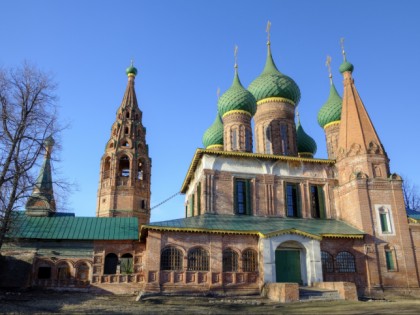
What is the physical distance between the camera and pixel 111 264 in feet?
65.1

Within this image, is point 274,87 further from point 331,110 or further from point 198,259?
point 198,259

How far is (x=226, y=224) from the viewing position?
1861cm

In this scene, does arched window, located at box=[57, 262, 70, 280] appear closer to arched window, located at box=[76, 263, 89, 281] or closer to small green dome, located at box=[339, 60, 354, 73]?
arched window, located at box=[76, 263, 89, 281]

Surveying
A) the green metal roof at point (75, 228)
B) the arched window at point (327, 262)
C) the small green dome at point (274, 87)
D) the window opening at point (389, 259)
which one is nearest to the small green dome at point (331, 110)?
the small green dome at point (274, 87)

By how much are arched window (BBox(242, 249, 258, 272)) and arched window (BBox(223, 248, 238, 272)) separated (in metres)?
0.35

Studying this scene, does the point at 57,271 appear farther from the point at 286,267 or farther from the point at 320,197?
the point at 320,197

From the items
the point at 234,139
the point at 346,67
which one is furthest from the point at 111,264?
the point at 346,67

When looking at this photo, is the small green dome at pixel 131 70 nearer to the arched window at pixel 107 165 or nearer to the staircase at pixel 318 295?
the arched window at pixel 107 165

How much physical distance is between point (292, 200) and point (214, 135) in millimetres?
9186

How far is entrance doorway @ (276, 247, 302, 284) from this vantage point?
58.7 ft

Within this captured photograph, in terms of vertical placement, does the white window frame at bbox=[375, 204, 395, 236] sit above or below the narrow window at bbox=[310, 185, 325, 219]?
below

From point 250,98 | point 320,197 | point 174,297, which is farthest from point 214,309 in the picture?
point 250,98

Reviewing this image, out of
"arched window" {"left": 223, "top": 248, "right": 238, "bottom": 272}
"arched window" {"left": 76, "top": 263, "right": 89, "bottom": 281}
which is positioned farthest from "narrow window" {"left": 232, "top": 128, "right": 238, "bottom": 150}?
"arched window" {"left": 76, "top": 263, "right": 89, "bottom": 281}

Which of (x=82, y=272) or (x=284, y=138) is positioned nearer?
(x=82, y=272)
